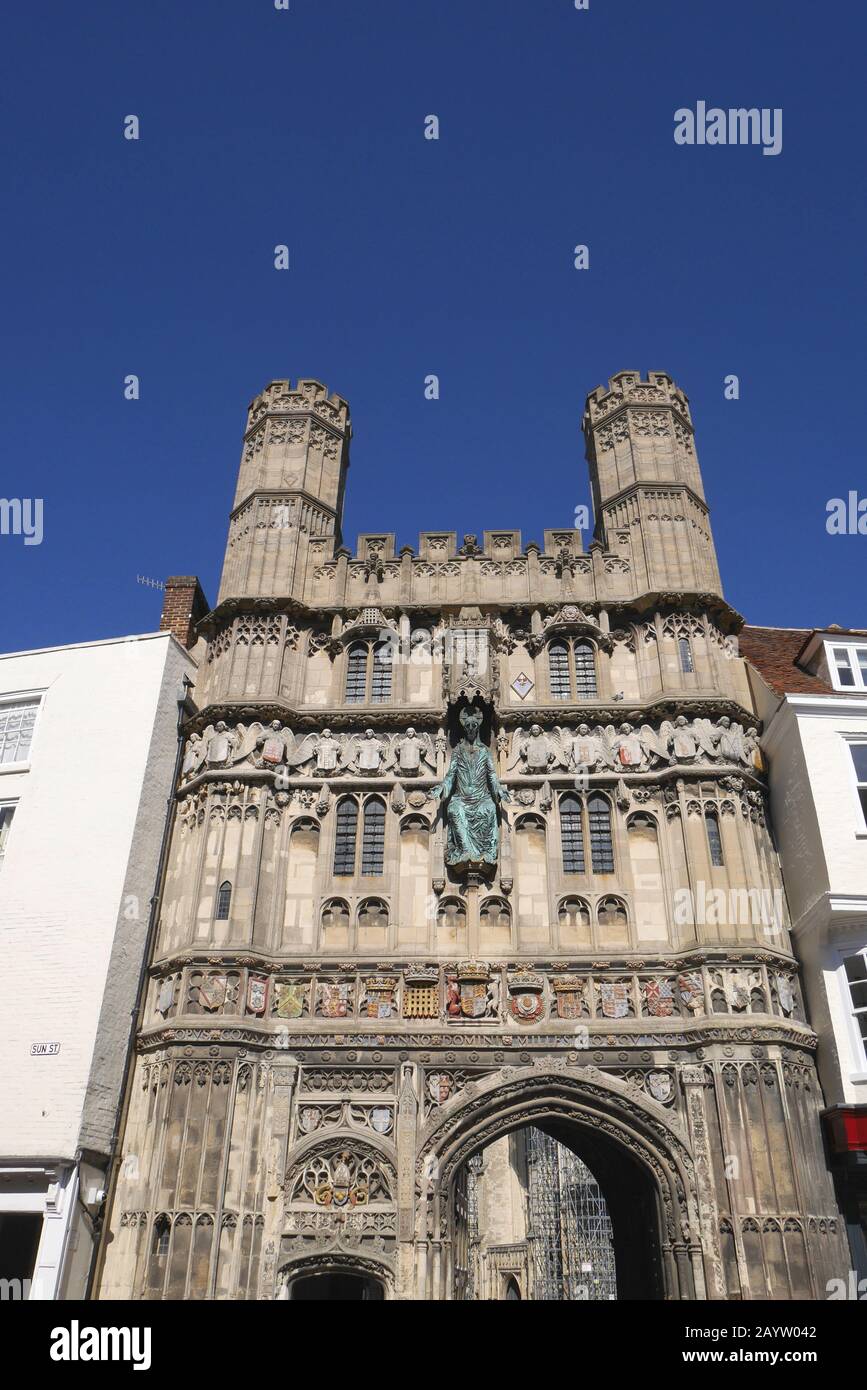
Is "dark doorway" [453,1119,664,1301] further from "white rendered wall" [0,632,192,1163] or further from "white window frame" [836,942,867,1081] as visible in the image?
"white rendered wall" [0,632,192,1163]

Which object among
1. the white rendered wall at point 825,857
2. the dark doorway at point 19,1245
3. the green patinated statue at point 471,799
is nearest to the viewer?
the white rendered wall at point 825,857

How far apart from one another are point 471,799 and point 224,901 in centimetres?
574

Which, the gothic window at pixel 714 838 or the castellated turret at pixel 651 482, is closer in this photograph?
the gothic window at pixel 714 838

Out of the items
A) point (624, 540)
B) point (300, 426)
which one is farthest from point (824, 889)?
point (300, 426)

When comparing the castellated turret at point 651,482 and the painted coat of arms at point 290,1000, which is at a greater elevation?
the castellated turret at point 651,482

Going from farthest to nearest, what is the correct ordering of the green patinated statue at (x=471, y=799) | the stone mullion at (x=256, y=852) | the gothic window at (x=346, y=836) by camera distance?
the gothic window at (x=346, y=836) < the green patinated statue at (x=471, y=799) < the stone mullion at (x=256, y=852)

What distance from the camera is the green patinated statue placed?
22406mm

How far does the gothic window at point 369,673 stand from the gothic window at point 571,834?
515 centimetres

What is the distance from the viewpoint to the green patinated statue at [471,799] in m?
22.4

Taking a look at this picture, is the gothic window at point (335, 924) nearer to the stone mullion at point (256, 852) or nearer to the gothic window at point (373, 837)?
the gothic window at point (373, 837)

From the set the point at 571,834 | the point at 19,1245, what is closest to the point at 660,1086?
the point at 571,834

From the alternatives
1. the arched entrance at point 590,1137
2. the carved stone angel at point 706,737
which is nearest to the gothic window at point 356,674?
the carved stone angel at point 706,737

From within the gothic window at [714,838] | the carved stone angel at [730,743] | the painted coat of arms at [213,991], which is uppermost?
the carved stone angel at [730,743]
